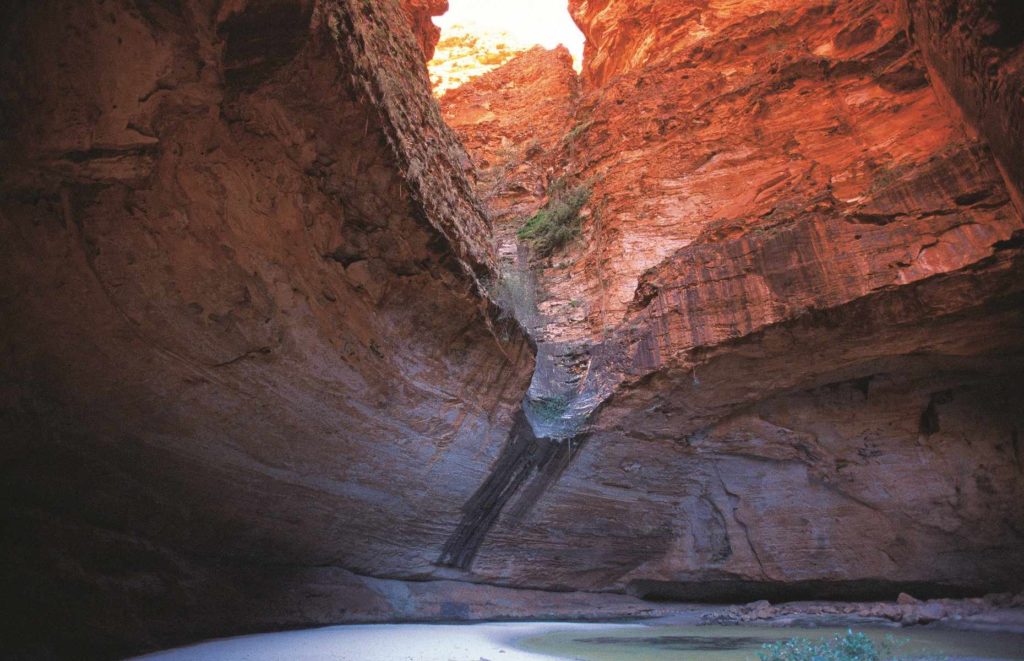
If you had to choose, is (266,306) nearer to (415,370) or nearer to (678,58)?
(415,370)

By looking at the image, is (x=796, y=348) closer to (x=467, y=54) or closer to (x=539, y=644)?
(x=539, y=644)

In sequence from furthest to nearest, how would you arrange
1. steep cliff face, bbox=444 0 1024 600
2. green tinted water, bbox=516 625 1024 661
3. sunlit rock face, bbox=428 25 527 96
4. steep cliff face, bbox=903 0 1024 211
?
1. sunlit rock face, bbox=428 25 527 96
2. steep cliff face, bbox=444 0 1024 600
3. green tinted water, bbox=516 625 1024 661
4. steep cliff face, bbox=903 0 1024 211

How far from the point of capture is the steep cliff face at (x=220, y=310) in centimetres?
353

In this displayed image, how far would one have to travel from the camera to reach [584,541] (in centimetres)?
914

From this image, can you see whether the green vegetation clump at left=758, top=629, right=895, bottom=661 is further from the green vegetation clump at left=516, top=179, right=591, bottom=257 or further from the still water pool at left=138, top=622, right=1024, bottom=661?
the green vegetation clump at left=516, top=179, right=591, bottom=257

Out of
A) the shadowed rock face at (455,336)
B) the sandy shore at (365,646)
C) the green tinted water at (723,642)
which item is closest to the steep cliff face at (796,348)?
the shadowed rock face at (455,336)

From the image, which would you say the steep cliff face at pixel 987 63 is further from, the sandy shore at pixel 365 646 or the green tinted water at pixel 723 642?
the sandy shore at pixel 365 646

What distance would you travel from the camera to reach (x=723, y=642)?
20.4ft

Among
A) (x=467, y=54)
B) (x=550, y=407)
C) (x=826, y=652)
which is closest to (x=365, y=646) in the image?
(x=550, y=407)

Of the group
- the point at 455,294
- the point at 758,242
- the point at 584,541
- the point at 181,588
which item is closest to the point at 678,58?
the point at 758,242

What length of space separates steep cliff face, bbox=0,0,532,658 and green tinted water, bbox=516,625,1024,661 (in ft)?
9.40

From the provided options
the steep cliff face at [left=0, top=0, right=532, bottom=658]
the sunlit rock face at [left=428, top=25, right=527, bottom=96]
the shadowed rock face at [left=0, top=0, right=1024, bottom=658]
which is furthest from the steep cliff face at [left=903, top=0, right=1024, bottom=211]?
the sunlit rock face at [left=428, top=25, right=527, bottom=96]

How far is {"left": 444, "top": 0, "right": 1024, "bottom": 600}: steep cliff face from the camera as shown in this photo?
21.2ft

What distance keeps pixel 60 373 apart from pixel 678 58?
529 inches
